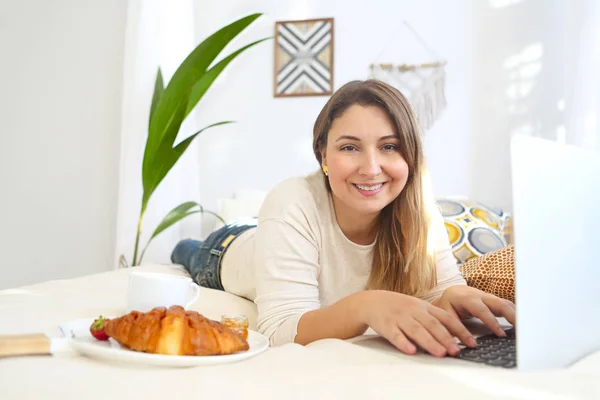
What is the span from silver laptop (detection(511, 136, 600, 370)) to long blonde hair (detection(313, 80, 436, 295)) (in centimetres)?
44

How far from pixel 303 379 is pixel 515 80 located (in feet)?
7.56

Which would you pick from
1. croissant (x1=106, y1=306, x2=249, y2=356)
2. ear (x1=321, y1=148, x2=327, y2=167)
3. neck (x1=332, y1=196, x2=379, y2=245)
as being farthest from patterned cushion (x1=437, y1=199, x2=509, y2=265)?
croissant (x1=106, y1=306, x2=249, y2=356)

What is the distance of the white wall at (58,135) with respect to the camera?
2969mm

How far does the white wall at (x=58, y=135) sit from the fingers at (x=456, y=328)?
247 cm

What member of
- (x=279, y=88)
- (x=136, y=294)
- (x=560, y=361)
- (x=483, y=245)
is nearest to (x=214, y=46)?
(x=279, y=88)

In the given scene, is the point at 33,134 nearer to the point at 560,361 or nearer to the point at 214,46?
the point at 214,46

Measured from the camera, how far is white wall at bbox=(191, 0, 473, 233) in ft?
8.55

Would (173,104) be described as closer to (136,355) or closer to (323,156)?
(323,156)

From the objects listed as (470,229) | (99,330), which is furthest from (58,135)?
(99,330)

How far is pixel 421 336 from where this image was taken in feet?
2.44

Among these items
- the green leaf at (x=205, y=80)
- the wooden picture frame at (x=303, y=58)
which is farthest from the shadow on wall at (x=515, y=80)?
the green leaf at (x=205, y=80)

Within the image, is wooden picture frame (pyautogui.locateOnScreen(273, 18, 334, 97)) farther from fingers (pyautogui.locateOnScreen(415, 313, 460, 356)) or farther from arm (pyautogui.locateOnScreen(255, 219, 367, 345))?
fingers (pyautogui.locateOnScreen(415, 313, 460, 356))

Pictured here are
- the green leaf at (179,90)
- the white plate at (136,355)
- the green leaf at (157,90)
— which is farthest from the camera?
the green leaf at (157,90)

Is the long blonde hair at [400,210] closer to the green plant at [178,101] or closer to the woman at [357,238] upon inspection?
the woman at [357,238]
